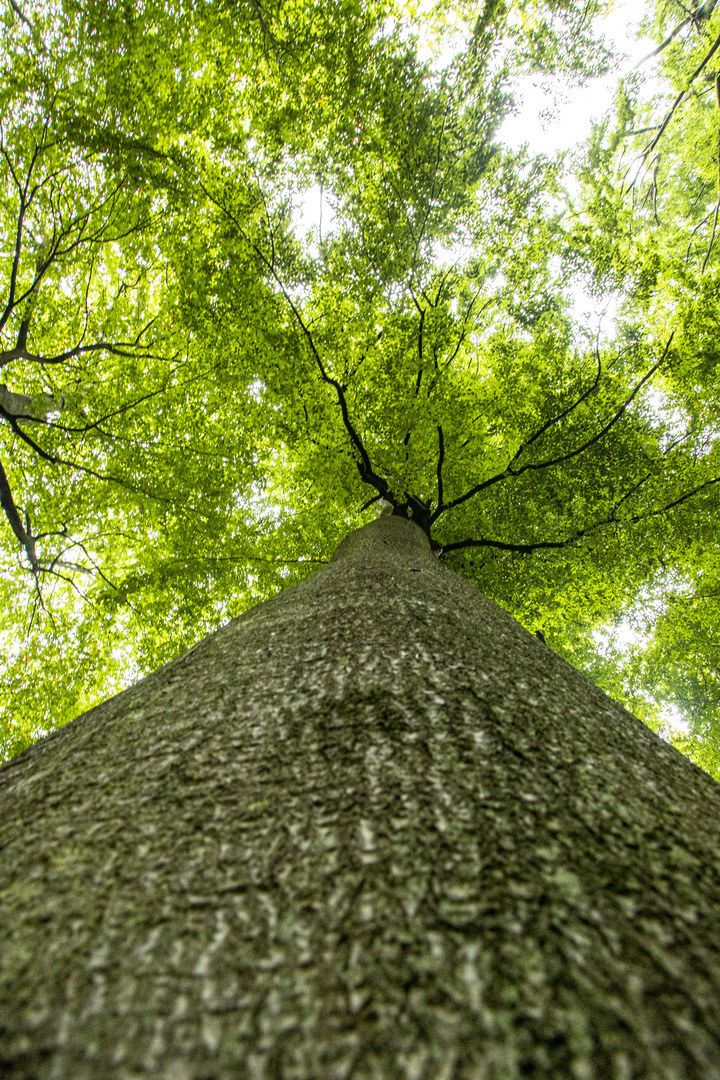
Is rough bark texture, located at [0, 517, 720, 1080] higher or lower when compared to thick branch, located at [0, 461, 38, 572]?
lower

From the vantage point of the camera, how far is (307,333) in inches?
290

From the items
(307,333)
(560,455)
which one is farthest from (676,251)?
(307,333)

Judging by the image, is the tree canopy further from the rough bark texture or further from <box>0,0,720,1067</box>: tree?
the rough bark texture

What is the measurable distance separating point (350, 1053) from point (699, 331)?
1044 centimetres

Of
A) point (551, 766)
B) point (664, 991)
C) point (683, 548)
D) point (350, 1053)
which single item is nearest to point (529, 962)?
point (664, 991)

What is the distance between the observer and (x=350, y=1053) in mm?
803

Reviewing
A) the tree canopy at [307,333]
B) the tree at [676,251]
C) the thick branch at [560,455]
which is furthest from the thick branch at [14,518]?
the tree at [676,251]

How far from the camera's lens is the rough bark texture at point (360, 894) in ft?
2.71

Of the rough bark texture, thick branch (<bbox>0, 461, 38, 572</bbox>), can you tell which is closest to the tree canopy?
thick branch (<bbox>0, 461, 38, 572</bbox>)

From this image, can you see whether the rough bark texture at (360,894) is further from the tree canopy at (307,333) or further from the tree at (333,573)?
the tree canopy at (307,333)

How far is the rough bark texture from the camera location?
827 millimetres

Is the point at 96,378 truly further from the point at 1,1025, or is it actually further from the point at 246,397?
the point at 1,1025

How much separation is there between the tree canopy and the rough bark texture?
634 centimetres

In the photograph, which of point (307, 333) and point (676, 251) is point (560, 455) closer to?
point (307, 333)
